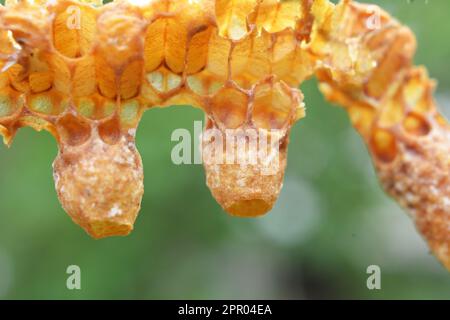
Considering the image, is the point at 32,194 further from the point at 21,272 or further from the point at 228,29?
the point at 228,29

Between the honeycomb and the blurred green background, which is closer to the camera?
the honeycomb

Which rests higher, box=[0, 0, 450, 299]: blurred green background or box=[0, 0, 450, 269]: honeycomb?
box=[0, 0, 450, 299]: blurred green background

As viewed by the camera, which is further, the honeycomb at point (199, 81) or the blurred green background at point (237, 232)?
the blurred green background at point (237, 232)

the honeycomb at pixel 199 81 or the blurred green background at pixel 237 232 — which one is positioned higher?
the blurred green background at pixel 237 232

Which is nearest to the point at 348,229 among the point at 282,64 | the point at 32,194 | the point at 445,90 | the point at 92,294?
the point at 445,90

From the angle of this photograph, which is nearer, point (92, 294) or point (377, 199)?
point (92, 294)
